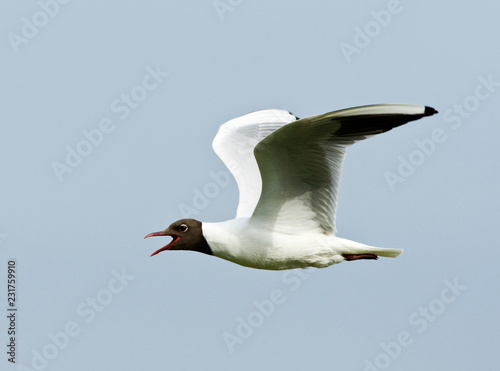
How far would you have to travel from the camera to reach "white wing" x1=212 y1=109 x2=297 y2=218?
1182cm

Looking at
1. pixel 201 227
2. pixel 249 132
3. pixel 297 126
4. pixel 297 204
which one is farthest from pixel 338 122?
pixel 249 132

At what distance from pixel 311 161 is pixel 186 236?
5.75ft

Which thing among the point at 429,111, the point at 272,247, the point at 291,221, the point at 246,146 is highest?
the point at 246,146

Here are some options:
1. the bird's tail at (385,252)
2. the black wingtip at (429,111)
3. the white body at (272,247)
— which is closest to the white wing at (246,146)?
the white body at (272,247)

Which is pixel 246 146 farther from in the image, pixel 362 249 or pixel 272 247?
pixel 362 249

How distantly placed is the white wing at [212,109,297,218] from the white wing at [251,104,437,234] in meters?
1.08

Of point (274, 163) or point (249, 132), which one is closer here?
point (274, 163)

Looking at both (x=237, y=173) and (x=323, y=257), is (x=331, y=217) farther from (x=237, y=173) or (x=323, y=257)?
(x=237, y=173)

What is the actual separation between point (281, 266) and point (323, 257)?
0.48 meters

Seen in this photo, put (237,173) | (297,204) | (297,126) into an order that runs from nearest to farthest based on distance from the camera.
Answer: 1. (297,126)
2. (297,204)
3. (237,173)

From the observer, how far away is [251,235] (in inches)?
415

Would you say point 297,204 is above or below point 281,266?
above

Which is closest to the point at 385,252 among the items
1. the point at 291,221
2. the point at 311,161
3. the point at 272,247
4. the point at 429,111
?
the point at 291,221

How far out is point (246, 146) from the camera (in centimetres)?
1247
